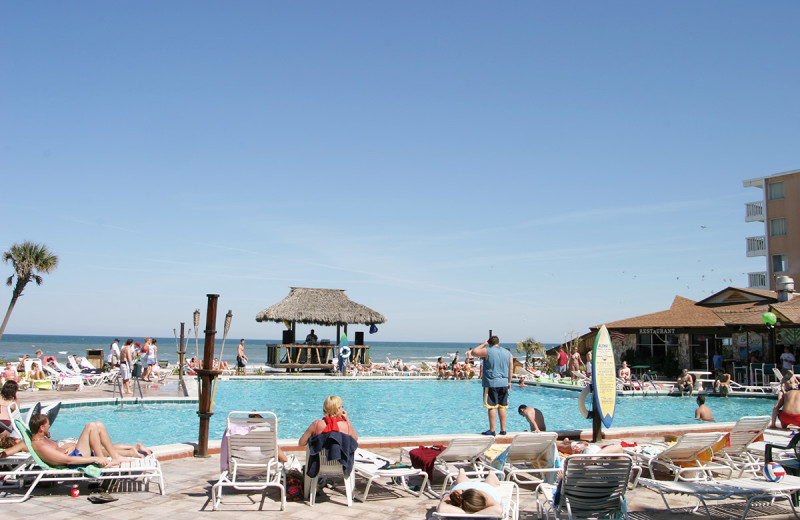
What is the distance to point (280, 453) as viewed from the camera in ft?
20.7

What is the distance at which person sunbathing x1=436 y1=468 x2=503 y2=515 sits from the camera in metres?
4.31

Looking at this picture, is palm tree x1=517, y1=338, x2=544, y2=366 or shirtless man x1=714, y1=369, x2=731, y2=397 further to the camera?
palm tree x1=517, y1=338, x2=544, y2=366

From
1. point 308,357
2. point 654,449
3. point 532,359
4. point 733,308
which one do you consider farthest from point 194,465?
point 532,359

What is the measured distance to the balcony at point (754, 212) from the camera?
39.2 m

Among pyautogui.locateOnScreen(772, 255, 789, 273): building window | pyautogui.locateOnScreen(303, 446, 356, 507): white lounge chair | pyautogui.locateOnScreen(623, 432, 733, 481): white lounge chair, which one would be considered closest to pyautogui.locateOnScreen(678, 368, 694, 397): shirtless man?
pyautogui.locateOnScreen(623, 432, 733, 481): white lounge chair

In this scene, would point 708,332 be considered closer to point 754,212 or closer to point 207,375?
point 207,375

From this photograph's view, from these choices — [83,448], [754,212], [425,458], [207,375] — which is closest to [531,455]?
Answer: [425,458]

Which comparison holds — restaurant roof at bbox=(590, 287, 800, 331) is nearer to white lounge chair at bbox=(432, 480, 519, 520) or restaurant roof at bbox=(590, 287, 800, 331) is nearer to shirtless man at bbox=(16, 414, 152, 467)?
white lounge chair at bbox=(432, 480, 519, 520)

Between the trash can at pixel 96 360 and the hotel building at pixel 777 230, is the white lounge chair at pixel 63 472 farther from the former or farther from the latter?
the hotel building at pixel 777 230

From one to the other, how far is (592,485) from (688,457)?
2058mm

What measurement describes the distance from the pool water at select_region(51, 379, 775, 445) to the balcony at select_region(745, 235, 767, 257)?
23.9 m

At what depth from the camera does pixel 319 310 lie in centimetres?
2908

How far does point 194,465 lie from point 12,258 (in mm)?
26307

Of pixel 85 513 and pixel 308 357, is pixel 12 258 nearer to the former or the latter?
pixel 308 357
